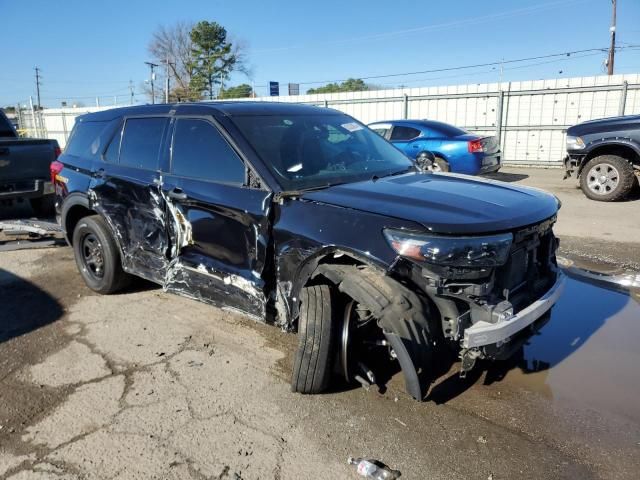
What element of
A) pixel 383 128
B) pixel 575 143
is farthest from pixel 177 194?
pixel 383 128

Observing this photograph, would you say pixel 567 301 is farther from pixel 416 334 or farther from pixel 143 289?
pixel 143 289

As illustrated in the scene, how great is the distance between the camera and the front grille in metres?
2.87

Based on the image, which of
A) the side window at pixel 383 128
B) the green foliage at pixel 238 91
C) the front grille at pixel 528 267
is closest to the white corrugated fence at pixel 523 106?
the side window at pixel 383 128

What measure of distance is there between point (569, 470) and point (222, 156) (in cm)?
290

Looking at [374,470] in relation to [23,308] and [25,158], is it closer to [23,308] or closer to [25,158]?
[23,308]

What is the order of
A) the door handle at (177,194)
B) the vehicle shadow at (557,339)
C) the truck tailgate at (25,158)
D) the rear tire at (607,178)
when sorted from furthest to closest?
the rear tire at (607,178) → the truck tailgate at (25,158) → the door handle at (177,194) → the vehicle shadow at (557,339)

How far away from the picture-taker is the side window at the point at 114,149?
468cm

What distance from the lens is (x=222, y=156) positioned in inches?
144

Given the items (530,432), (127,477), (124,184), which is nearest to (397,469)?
(530,432)

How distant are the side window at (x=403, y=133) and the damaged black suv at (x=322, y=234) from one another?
746 cm

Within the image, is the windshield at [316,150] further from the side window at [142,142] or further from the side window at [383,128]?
the side window at [383,128]

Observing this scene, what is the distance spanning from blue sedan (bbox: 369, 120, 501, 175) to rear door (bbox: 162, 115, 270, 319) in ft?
25.5

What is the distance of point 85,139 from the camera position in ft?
17.0

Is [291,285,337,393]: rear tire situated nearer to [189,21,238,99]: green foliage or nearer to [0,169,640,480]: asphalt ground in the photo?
[0,169,640,480]: asphalt ground
